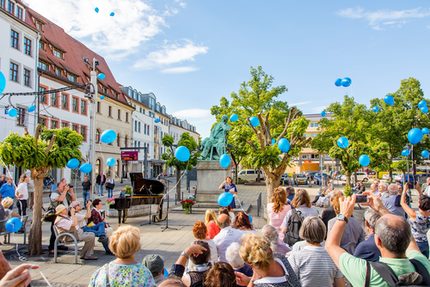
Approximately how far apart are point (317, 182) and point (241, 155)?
10.9m

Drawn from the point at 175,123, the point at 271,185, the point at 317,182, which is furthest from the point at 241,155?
the point at 175,123

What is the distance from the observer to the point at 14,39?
95.9 ft

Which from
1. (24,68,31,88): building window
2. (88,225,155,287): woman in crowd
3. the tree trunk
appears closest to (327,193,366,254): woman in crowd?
(88,225,155,287): woman in crowd

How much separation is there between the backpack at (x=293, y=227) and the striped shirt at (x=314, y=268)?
171 cm

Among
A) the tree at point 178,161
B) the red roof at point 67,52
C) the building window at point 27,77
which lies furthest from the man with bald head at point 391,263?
the red roof at point 67,52

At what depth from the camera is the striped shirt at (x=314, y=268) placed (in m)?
3.54

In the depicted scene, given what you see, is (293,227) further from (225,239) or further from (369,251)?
(369,251)

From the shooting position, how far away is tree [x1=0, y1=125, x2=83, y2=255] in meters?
7.78

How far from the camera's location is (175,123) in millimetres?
89562

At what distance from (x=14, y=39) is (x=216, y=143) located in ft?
68.7

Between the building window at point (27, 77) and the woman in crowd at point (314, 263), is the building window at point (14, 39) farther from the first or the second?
the woman in crowd at point (314, 263)

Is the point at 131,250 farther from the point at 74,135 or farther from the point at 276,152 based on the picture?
the point at 276,152

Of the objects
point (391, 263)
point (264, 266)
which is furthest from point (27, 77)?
point (391, 263)

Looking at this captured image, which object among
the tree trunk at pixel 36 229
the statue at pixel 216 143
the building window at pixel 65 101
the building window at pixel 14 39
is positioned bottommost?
the tree trunk at pixel 36 229
